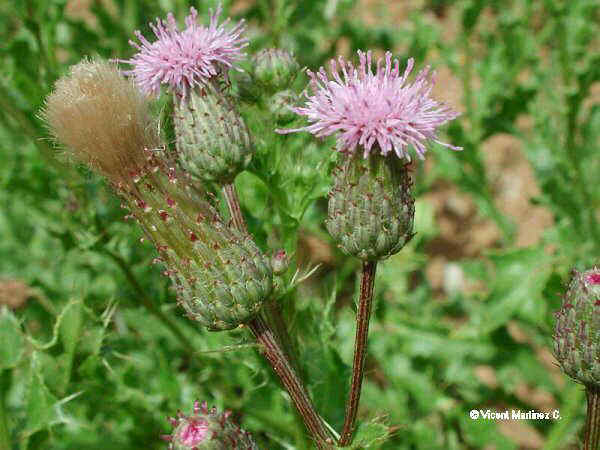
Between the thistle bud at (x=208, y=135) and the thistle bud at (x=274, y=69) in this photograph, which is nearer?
the thistle bud at (x=208, y=135)

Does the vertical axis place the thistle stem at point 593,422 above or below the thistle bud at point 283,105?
below

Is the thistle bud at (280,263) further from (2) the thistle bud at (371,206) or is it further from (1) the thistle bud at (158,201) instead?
(2) the thistle bud at (371,206)

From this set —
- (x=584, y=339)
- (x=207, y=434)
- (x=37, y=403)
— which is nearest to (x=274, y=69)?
(x=207, y=434)

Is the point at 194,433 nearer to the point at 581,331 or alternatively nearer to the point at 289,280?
A: the point at 289,280

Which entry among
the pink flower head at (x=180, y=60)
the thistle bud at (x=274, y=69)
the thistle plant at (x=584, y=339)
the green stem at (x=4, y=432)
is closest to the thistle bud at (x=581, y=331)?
the thistle plant at (x=584, y=339)

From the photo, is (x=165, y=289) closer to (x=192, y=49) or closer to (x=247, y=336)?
(x=247, y=336)

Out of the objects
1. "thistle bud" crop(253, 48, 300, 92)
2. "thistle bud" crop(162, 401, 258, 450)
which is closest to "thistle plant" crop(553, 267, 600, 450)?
"thistle bud" crop(162, 401, 258, 450)

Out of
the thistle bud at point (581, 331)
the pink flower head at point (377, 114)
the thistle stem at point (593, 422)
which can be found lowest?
the thistle stem at point (593, 422)
